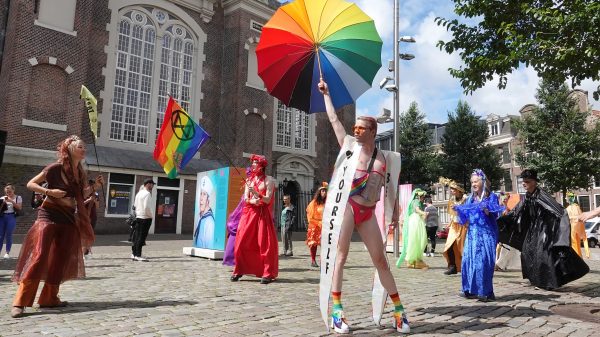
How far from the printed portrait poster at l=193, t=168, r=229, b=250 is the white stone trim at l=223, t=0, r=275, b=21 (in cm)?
1700

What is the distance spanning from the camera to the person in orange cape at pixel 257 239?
22.4 feet

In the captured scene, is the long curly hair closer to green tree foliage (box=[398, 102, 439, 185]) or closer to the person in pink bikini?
the person in pink bikini

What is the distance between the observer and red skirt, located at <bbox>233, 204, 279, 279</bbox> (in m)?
6.84

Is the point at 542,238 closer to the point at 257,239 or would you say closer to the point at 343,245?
the point at 343,245

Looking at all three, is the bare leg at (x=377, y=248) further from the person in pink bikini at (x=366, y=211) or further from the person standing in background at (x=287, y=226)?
the person standing in background at (x=287, y=226)

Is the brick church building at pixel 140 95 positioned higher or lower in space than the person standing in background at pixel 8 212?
higher

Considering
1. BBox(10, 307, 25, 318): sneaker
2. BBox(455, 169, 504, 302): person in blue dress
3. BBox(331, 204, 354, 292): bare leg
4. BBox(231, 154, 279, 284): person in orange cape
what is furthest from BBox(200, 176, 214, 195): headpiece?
BBox(331, 204, 354, 292): bare leg

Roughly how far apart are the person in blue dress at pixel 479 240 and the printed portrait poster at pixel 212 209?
6209 mm

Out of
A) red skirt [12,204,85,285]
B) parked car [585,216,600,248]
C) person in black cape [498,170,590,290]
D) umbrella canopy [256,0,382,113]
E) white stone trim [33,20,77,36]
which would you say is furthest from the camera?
parked car [585,216,600,248]

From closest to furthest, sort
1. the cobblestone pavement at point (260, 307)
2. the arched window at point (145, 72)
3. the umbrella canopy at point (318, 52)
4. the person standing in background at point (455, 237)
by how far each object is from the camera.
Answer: the cobblestone pavement at point (260, 307), the umbrella canopy at point (318, 52), the person standing in background at point (455, 237), the arched window at point (145, 72)

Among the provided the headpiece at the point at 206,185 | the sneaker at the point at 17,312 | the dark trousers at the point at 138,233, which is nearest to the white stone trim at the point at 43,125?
the headpiece at the point at 206,185

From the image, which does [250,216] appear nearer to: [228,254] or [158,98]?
[228,254]

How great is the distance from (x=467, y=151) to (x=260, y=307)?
30338 mm

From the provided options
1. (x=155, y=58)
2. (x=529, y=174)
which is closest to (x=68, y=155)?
(x=529, y=174)
